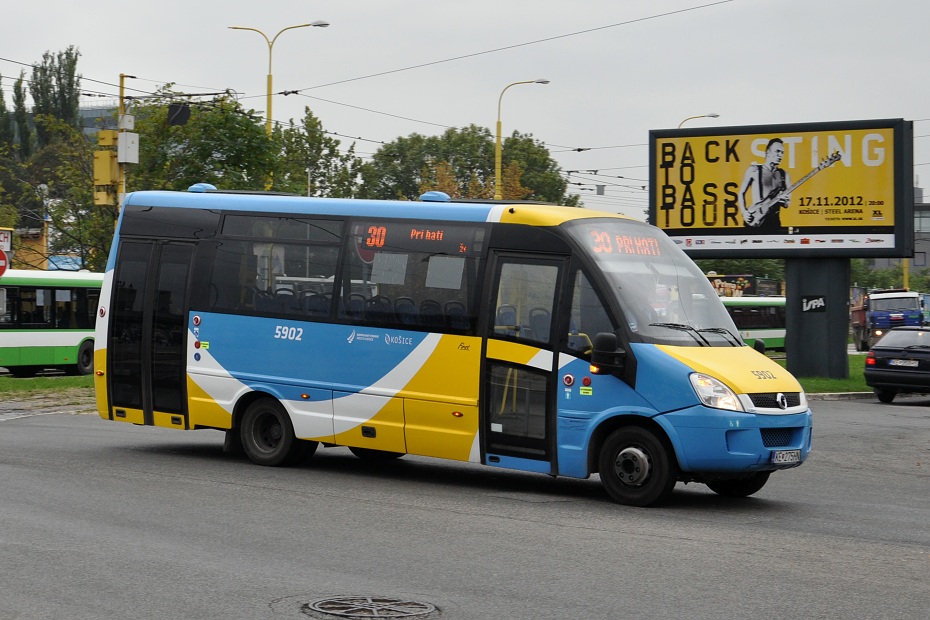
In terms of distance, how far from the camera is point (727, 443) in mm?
10758

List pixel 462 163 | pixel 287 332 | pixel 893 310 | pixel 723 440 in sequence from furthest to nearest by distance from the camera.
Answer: pixel 462 163 < pixel 893 310 < pixel 287 332 < pixel 723 440

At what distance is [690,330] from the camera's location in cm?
1141

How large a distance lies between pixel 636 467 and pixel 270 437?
4372 millimetres

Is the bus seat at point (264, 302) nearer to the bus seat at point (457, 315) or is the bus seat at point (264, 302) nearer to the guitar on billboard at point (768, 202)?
the bus seat at point (457, 315)

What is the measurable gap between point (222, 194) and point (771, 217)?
20827 millimetres

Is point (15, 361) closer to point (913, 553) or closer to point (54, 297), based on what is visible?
→ point (54, 297)

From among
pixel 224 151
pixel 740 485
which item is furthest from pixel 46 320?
pixel 740 485

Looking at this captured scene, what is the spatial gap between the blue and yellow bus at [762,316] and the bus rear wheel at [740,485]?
157 ft

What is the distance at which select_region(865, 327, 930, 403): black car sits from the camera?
27156mm

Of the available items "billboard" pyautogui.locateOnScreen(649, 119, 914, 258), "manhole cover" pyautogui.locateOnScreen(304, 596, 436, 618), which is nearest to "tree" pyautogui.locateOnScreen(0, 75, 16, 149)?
"billboard" pyautogui.locateOnScreen(649, 119, 914, 258)

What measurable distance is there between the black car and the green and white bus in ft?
64.5

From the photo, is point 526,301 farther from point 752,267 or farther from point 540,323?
point 752,267

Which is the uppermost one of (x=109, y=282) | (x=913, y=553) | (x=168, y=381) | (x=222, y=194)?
(x=222, y=194)

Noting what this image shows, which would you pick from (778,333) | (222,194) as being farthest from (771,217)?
(778,333)
